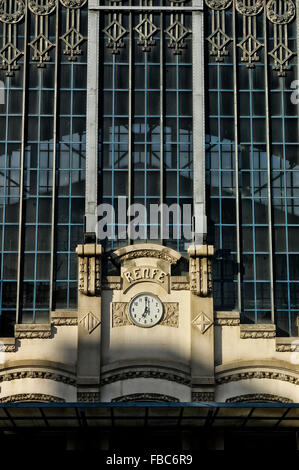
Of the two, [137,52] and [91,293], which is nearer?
[91,293]

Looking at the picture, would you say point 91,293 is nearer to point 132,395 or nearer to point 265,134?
point 132,395

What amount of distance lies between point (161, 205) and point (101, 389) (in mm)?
9255

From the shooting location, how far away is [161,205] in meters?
51.4

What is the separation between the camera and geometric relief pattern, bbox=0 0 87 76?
53.8 meters

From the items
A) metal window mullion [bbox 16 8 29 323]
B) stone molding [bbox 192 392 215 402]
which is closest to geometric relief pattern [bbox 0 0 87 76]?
metal window mullion [bbox 16 8 29 323]

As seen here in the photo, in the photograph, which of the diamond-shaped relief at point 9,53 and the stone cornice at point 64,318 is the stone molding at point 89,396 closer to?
the stone cornice at point 64,318

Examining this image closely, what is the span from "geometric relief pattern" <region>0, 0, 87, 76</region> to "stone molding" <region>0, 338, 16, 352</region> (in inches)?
533

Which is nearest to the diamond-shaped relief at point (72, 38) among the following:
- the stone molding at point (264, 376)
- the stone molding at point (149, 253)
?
the stone molding at point (149, 253)

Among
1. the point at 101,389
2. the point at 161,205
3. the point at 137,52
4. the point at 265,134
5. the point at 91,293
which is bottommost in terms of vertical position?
the point at 101,389

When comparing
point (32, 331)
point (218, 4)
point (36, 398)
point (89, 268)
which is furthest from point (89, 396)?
point (218, 4)

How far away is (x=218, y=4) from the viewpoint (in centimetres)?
5434

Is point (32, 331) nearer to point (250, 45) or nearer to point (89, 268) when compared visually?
point (89, 268)

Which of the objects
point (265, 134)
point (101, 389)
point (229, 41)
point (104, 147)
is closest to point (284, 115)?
point (265, 134)

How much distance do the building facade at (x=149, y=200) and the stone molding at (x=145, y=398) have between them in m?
0.06
